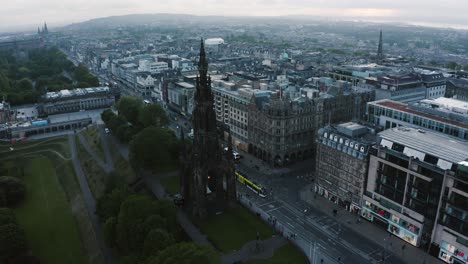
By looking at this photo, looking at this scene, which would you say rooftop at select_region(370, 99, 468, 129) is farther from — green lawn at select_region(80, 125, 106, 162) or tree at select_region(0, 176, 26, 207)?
tree at select_region(0, 176, 26, 207)

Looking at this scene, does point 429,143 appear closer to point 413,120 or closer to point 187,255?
point 413,120

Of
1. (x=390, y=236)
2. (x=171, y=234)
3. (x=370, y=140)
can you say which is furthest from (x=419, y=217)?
(x=171, y=234)

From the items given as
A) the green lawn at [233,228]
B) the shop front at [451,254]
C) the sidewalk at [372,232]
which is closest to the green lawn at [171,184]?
the green lawn at [233,228]

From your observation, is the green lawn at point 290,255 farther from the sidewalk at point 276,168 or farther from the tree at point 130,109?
the tree at point 130,109

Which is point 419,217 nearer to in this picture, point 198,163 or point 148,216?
point 198,163

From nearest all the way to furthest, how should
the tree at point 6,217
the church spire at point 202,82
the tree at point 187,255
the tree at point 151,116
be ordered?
the tree at point 187,255 < the church spire at point 202,82 < the tree at point 6,217 < the tree at point 151,116

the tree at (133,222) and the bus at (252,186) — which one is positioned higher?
the tree at (133,222)

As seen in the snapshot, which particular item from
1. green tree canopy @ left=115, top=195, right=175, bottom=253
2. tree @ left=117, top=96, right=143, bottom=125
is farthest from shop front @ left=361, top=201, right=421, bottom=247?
tree @ left=117, top=96, right=143, bottom=125

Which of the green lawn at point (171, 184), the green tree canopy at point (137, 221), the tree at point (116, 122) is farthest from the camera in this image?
the tree at point (116, 122)
